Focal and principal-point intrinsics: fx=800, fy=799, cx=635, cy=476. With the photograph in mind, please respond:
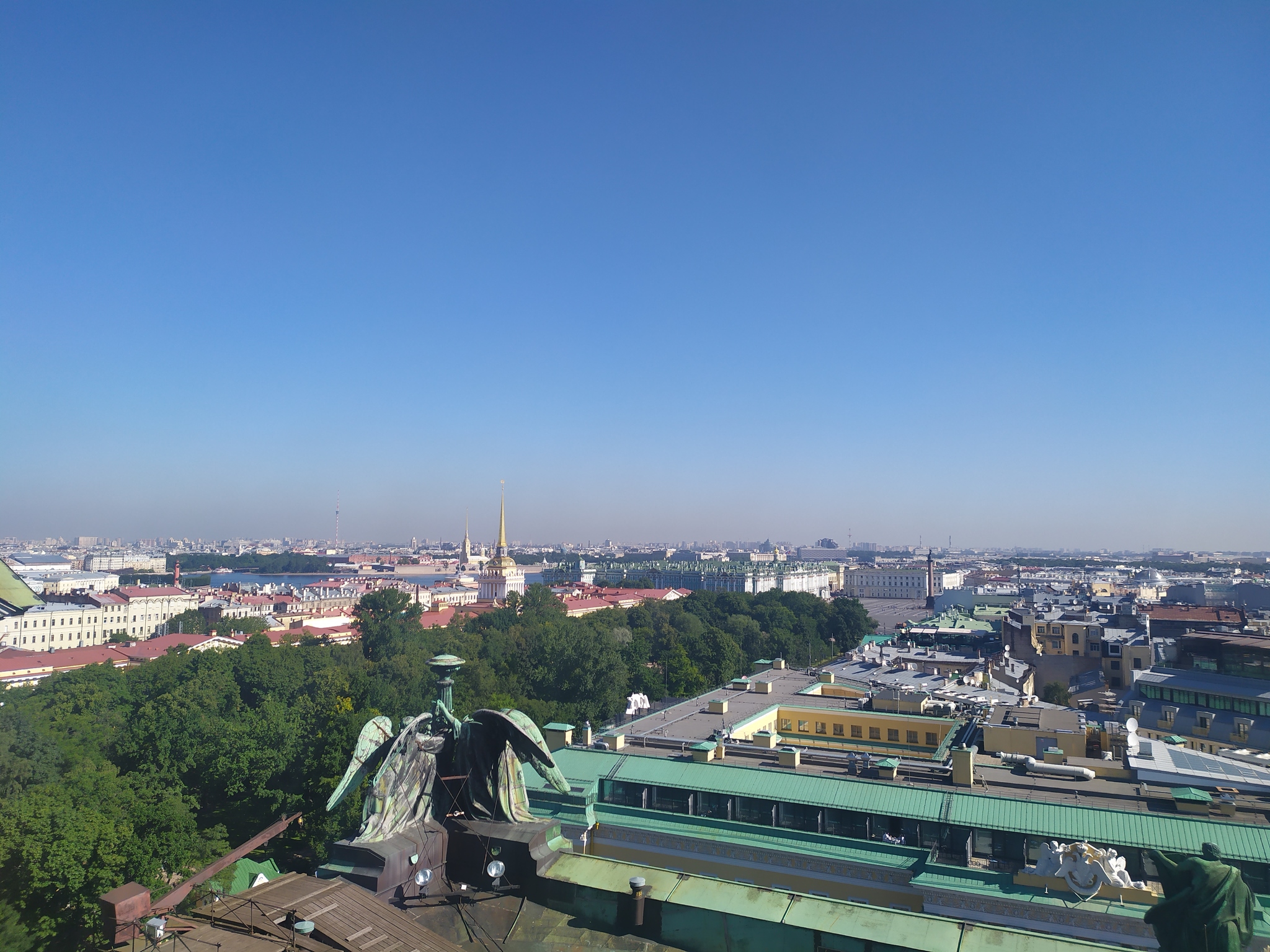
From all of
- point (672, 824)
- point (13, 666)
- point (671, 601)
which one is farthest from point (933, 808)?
point (671, 601)

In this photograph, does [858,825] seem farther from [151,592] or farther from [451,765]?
[151,592]

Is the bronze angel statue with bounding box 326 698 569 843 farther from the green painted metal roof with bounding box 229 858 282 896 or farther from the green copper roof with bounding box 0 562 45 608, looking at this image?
the green painted metal roof with bounding box 229 858 282 896

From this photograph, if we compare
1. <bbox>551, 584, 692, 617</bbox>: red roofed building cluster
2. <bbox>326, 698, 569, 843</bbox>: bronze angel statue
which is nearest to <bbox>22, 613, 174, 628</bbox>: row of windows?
<bbox>551, 584, 692, 617</bbox>: red roofed building cluster

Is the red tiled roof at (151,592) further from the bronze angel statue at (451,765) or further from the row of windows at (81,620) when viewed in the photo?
the bronze angel statue at (451,765)

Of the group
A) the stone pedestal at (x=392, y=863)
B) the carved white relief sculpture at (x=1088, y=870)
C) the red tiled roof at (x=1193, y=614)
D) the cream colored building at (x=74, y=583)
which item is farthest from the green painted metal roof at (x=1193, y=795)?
the cream colored building at (x=74, y=583)

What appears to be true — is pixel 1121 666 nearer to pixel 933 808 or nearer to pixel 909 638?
pixel 909 638
